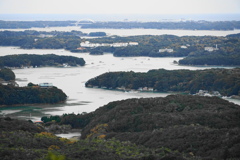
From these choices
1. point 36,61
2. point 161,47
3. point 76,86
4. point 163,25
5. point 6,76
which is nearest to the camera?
point 76,86

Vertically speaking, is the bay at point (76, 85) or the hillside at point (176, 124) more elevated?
the hillside at point (176, 124)

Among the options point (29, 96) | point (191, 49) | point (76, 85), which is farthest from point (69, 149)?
point (191, 49)

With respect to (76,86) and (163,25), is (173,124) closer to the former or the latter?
(76,86)

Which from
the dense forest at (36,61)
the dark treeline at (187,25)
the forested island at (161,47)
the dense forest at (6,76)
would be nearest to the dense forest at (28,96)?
the dense forest at (6,76)

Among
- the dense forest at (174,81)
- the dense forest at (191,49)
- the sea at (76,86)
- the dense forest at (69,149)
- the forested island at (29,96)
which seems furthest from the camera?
the dense forest at (191,49)

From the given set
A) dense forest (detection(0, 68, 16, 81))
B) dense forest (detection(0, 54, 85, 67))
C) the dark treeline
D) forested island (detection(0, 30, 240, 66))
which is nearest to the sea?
dense forest (detection(0, 68, 16, 81))

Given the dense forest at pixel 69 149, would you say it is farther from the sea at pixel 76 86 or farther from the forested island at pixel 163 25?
the forested island at pixel 163 25

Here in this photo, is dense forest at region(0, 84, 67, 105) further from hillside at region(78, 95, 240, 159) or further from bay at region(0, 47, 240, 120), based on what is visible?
hillside at region(78, 95, 240, 159)
